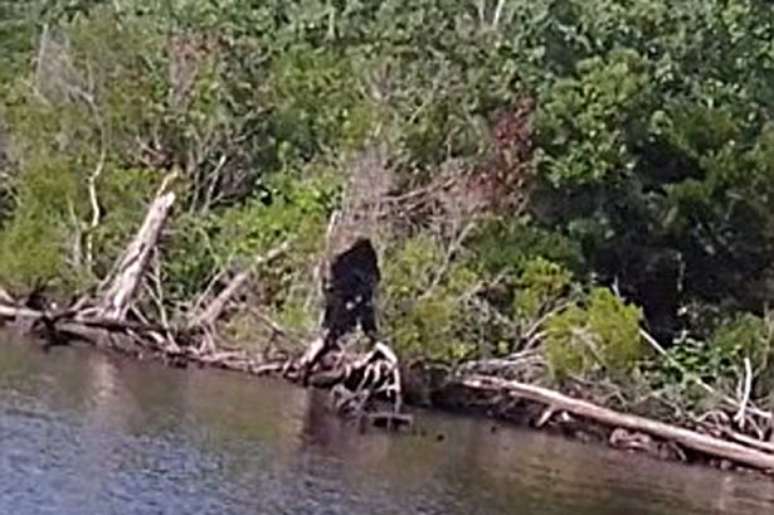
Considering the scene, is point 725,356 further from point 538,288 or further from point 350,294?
point 350,294

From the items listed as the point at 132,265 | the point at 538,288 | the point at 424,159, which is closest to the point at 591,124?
the point at 424,159

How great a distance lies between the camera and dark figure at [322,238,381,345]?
123 ft

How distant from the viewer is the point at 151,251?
40438mm

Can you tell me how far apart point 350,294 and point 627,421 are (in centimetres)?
539

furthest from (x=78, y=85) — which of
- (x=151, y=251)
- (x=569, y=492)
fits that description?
(x=569, y=492)

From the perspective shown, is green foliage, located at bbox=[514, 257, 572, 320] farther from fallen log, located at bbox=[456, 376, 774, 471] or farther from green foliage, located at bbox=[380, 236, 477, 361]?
fallen log, located at bbox=[456, 376, 774, 471]

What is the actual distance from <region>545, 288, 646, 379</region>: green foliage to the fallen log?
1.92ft

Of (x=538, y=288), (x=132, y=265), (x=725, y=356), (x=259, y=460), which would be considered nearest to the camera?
(x=259, y=460)

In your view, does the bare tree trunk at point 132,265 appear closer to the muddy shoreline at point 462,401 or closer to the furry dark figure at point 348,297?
the muddy shoreline at point 462,401

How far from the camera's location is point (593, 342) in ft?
126

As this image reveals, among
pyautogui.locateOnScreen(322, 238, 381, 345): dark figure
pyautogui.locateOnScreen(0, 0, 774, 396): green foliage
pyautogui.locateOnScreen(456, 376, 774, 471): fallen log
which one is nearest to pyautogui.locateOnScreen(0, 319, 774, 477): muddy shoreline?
pyautogui.locateOnScreen(456, 376, 774, 471): fallen log

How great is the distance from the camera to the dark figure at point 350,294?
37344mm

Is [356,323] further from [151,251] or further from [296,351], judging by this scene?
[151,251]

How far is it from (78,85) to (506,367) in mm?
11601
